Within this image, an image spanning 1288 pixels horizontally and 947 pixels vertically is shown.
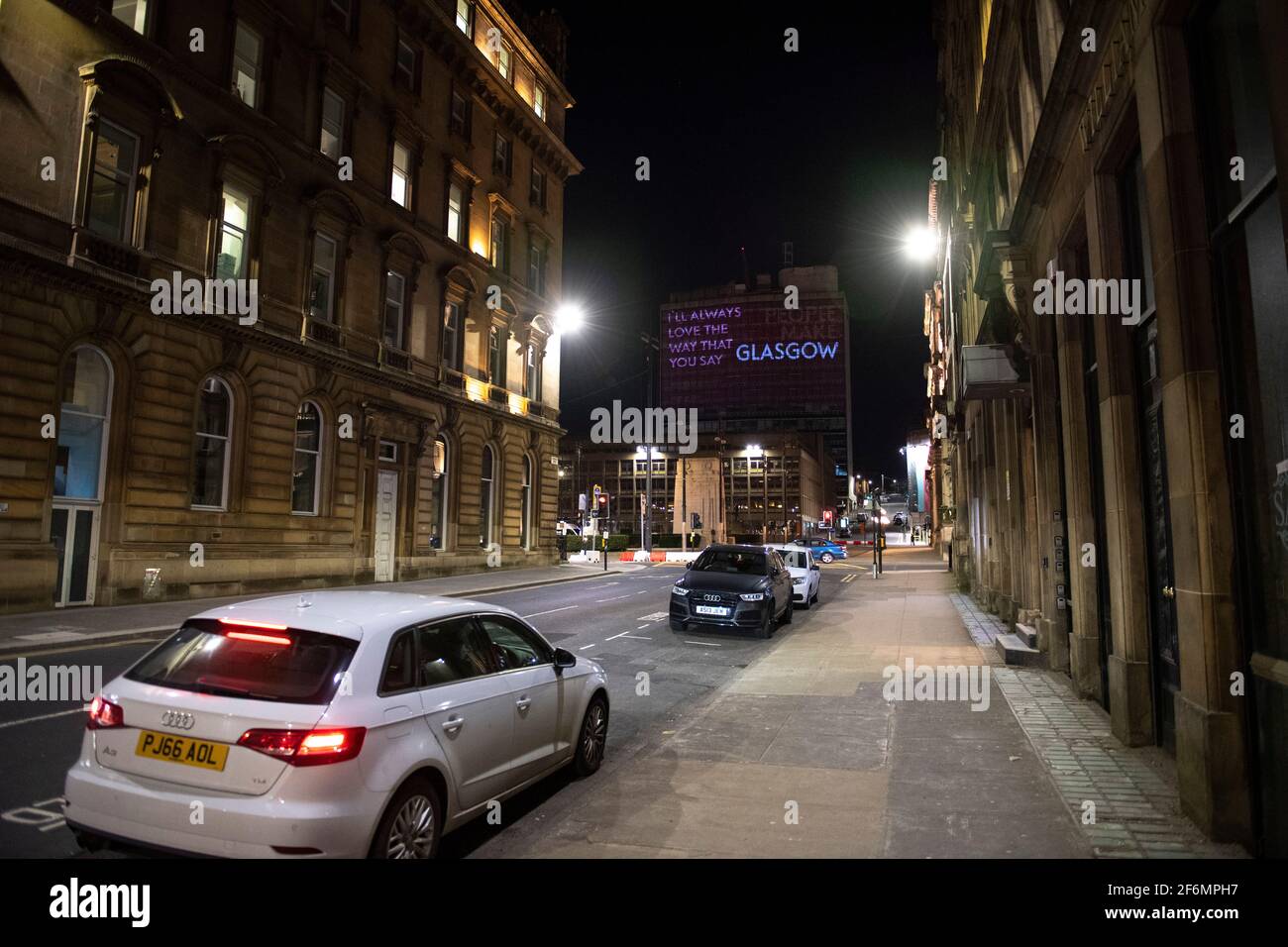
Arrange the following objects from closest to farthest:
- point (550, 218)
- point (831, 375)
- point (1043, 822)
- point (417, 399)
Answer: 1. point (1043, 822)
2. point (417, 399)
3. point (550, 218)
4. point (831, 375)

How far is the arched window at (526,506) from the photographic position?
118 ft

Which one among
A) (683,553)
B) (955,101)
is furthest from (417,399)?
(683,553)

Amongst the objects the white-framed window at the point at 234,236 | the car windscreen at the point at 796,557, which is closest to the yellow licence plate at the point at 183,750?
the car windscreen at the point at 796,557

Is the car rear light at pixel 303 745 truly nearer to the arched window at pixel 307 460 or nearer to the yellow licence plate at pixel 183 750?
the yellow licence plate at pixel 183 750

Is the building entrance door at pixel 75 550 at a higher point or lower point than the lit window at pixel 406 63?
lower

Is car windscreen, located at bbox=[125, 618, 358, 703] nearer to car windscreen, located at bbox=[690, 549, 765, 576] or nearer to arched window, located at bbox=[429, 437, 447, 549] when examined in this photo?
car windscreen, located at bbox=[690, 549, 765, 576]

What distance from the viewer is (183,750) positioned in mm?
3689

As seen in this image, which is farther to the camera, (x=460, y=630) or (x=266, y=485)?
(x=266, y=485)

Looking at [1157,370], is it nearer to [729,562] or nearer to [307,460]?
[729,562]

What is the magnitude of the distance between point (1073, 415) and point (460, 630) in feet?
26.6

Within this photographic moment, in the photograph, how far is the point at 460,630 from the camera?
508 centimetres

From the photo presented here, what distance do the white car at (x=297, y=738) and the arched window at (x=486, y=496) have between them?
92.3 ft

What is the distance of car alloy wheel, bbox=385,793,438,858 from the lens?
3.89m
